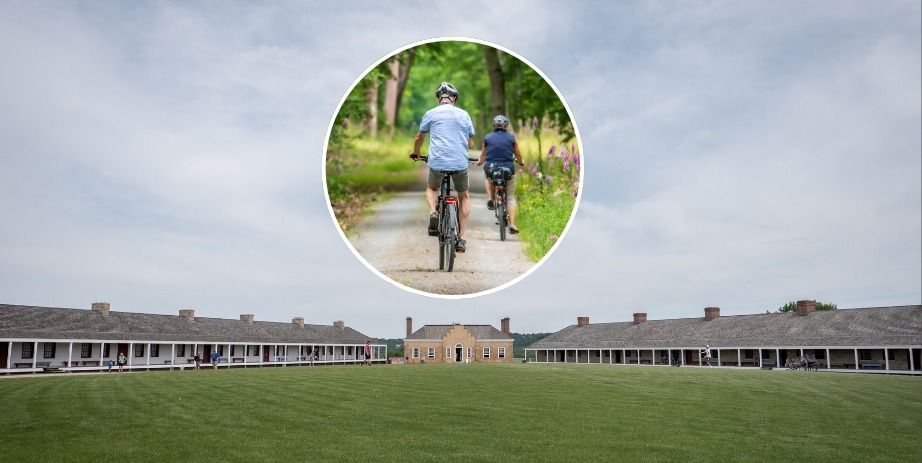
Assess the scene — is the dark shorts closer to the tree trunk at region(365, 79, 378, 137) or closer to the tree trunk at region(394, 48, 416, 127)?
the tree trunk at region(365, 79, 378, 137)

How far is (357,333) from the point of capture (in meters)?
70.9

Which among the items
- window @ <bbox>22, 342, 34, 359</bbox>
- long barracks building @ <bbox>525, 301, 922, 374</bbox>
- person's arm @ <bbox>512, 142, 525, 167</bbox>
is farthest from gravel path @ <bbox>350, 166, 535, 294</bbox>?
window @ <bbox>22, 342, 34, 359</bbox>

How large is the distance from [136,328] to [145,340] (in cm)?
294

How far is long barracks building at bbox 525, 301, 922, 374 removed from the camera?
40.7 m

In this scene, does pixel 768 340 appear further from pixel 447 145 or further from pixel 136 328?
pixel 447 145

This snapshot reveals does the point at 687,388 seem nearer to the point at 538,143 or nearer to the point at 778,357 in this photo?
the point at 538,143

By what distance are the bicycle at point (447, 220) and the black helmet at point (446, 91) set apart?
1.55ft

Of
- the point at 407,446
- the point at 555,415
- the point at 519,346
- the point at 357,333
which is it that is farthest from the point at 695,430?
the point at 519,346

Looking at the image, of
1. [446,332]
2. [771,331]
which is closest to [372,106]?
[771,331]

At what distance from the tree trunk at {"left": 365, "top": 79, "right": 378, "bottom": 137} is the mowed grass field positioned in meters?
5.91

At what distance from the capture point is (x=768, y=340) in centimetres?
4653

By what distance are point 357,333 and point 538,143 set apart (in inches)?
2634

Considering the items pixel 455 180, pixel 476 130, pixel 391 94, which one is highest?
pixel 391 94

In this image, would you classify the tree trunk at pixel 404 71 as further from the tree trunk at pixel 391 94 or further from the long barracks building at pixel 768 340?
the long barracks building at pixel 768 340
